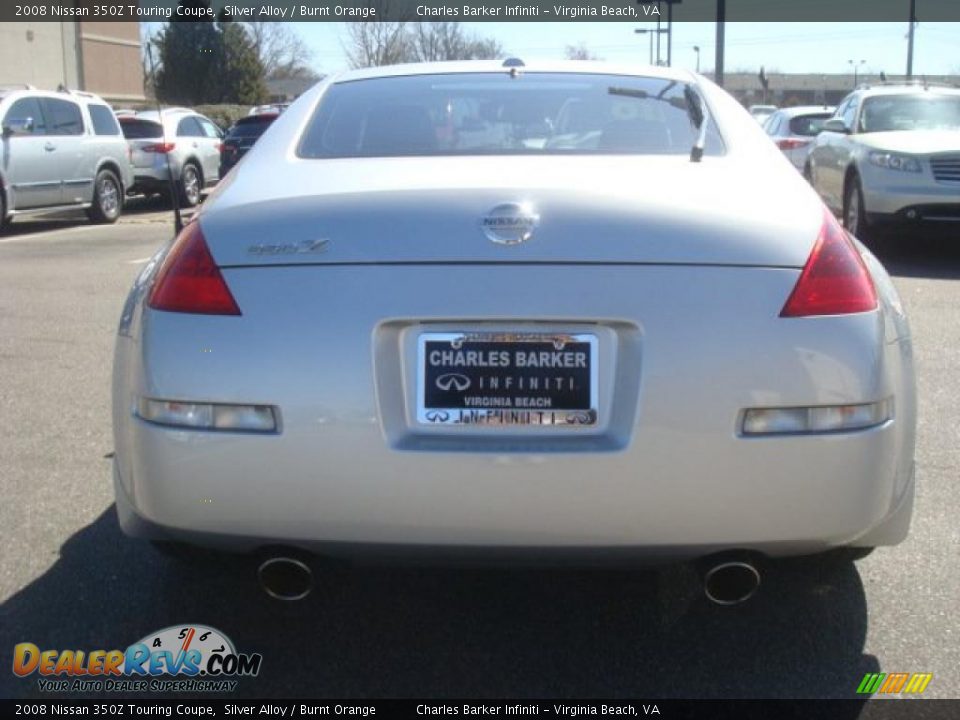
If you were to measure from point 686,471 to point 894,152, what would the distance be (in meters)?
9.72

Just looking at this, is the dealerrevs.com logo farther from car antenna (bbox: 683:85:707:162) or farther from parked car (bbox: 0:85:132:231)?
parked car (bbox: 0:85:132:231)

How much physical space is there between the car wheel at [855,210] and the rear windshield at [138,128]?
38.7 ft

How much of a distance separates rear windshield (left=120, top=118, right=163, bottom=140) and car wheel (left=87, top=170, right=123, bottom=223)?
3126mm

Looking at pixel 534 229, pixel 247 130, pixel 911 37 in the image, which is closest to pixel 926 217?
pixel 534 229

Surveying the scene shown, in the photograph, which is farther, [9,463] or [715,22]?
[715,22]

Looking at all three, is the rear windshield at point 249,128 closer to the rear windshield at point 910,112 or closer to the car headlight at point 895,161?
the rear windshield at point 910,112

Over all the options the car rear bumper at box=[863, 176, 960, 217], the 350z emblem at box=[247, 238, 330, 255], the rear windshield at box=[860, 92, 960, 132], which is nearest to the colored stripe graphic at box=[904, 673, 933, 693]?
the 350z emblem at box=[247, 238, 330, 255]

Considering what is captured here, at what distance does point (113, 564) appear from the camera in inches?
153

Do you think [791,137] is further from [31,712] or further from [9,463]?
[31,712]

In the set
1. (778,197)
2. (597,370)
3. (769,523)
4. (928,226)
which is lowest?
(928,226)

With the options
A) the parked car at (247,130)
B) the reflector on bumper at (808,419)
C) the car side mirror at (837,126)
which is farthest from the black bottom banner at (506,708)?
the parked car at (247,130)

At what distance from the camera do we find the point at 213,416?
9.19 ft

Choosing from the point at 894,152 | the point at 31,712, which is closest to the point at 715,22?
the point at 894,152

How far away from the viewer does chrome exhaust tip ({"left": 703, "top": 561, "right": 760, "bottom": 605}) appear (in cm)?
289
